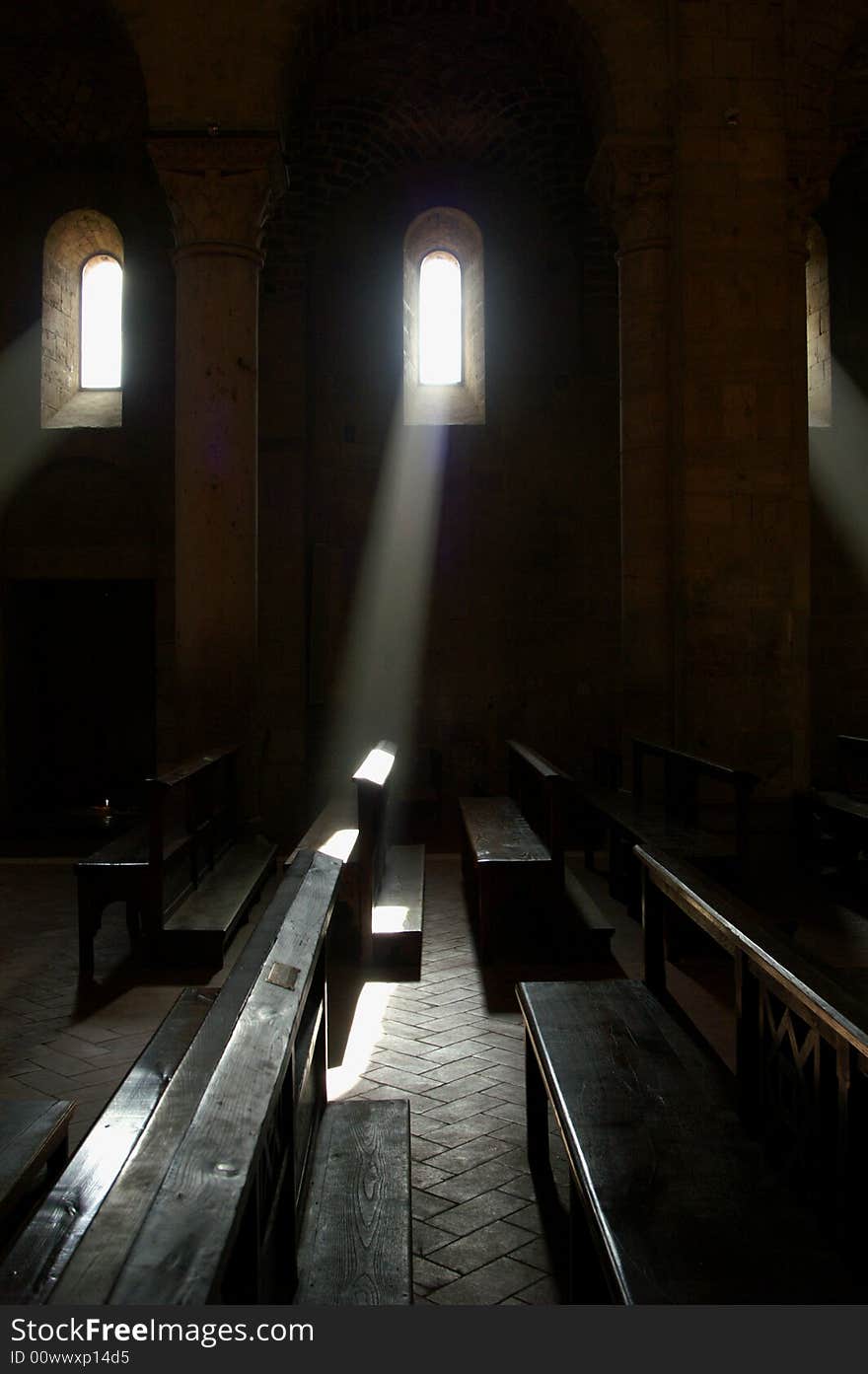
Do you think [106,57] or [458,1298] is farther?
[106,57]

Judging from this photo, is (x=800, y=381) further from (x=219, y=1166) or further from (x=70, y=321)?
(x=70, y=321)

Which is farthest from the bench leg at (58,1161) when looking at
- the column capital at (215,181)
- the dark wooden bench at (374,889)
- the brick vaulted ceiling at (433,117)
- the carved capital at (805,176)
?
the brick vaulted ceiling at (433,117)

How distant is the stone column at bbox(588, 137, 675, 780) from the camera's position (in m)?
7.98

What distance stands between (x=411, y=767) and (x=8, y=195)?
301 inches

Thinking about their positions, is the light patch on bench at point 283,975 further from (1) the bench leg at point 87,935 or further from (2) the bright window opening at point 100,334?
(2) the bright window opening at point 100,334

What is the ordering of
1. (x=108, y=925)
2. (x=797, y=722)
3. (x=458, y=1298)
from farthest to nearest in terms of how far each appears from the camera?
(x=797, y=722), (x=108, y=925), (x=458, y=1298)

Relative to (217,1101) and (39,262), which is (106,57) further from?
(217,1101)

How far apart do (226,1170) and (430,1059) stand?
270cm

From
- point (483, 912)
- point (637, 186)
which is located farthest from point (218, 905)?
point (637, 186)

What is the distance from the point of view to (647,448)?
8062 millimetres

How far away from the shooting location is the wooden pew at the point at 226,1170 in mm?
1281

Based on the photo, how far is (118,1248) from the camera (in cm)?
137

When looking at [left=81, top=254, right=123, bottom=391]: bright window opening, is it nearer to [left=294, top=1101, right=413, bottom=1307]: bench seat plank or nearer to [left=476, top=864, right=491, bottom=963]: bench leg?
[left=476, top=864, right=491, bottom=963]: bench leg

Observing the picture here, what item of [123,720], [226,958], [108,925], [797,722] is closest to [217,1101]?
[226,958]
